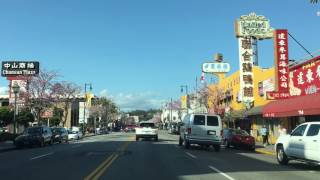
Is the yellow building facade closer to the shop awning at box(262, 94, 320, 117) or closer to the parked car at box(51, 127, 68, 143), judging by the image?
the shop awning at box(262, 94, 320, 117)

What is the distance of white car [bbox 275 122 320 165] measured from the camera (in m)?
19.2

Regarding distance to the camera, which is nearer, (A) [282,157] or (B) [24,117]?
(A) [282,157]

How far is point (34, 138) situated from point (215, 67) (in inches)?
2020

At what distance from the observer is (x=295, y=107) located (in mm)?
32875

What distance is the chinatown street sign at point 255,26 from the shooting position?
2067 inches

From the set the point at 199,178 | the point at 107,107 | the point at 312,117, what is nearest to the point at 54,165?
the point at 199,178

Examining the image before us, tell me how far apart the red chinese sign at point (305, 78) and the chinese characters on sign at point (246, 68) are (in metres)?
12.1

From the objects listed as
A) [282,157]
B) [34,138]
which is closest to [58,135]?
[34,138]

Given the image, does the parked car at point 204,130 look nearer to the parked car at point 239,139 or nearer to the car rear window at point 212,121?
the car rear window at point 212,121

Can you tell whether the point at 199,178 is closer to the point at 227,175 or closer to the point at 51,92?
the point at 227,175

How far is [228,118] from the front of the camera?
60312mm

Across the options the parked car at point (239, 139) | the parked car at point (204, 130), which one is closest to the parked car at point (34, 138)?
the parked car at point (204, 130)

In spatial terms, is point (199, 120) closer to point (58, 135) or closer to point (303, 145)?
point (303, 145)

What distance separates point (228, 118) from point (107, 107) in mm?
87141
